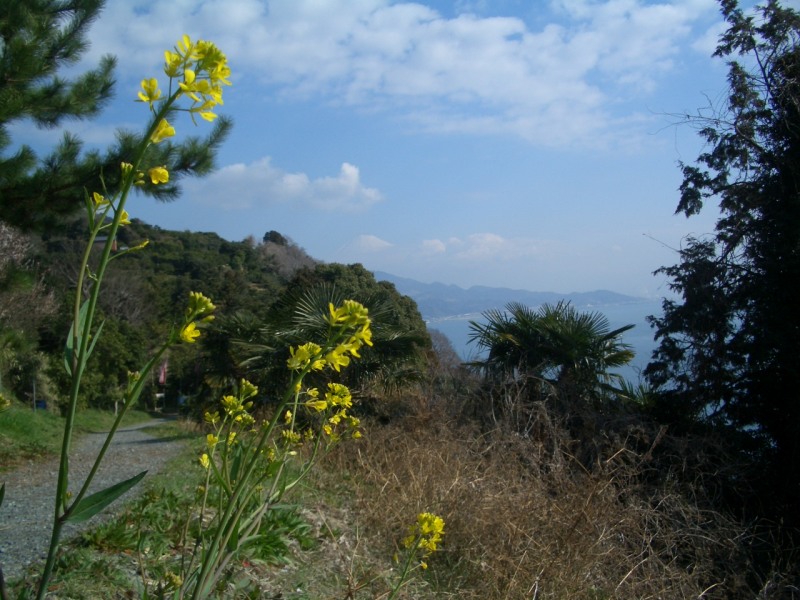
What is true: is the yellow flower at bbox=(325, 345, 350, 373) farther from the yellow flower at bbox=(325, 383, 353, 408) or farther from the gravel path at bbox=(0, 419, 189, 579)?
the gravel path at bbox=(0, 419, 189, 579)

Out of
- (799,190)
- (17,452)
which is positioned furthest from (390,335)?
(799,190)

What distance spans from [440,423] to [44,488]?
15.1ft

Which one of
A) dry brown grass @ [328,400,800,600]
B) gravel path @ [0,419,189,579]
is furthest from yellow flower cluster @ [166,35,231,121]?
dry brown grass @ [328,400,800,600]

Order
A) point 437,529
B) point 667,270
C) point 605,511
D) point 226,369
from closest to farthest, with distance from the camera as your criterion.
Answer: point 437,529, point 605,511, point 667,270, point 226,369

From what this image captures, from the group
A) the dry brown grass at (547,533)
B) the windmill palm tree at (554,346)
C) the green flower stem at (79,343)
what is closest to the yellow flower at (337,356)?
the green flower stem at (79,343)

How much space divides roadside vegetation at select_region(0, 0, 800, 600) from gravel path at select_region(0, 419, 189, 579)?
361 millimetres

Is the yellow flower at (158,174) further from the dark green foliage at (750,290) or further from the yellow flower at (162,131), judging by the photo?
the dark green foliage at (750,290)

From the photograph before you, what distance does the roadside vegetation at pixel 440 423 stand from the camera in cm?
235

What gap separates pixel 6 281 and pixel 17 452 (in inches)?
166

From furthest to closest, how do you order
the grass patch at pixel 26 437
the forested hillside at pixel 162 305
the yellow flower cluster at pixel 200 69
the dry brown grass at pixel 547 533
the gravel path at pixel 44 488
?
the forested hillside at pixel 162 305
the grass patch at pixel 26 437
the dry brown grass at pixel 547 533
the gravel path at pixel 44 488
the yellow flower cluster at pixel 200 69

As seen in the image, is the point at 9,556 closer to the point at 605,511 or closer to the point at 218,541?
the point at 218,541

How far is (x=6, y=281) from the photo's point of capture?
7250 millimetres

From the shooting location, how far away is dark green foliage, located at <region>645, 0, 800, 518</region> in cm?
1037

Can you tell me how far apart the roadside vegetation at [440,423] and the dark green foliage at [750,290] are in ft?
0.13
